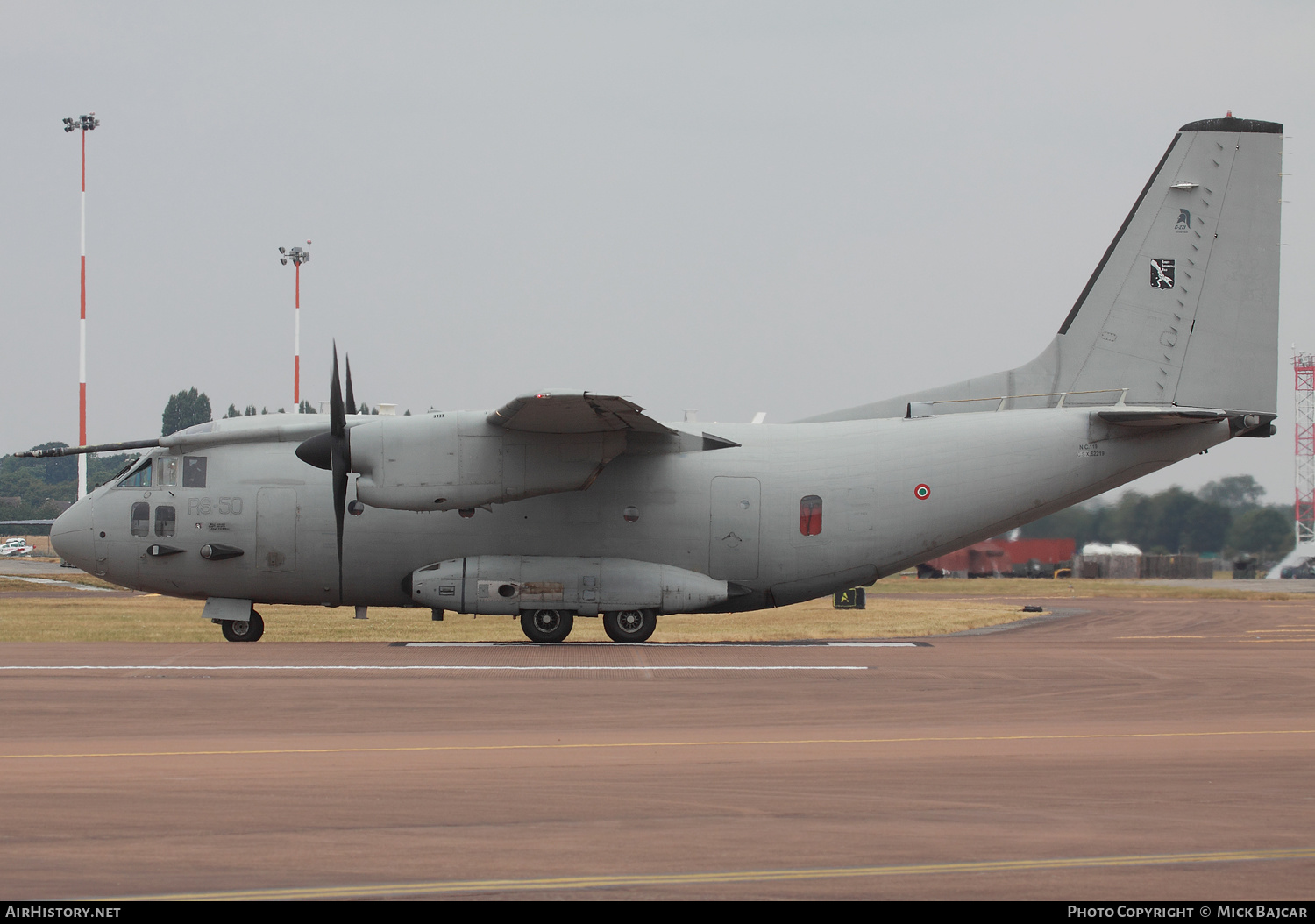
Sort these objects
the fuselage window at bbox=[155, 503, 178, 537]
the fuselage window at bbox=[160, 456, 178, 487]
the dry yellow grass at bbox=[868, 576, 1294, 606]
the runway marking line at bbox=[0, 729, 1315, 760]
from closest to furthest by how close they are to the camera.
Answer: the runway marking line at bbox=[0, 729, 1315, 760]
the fuselage window at bbox=[155, 503, 178, 537]
the fuselage window at bbox=[160, 456, 178, 487]
the dry yellow grass at bbox=[868, 576, 1294, 606]

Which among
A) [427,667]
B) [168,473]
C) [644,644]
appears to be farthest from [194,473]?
[644,644]

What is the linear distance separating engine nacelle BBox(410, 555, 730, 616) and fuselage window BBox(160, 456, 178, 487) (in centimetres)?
505

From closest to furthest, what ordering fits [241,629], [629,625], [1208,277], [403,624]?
[629,625] → [1208,277] → [241,629] → [403,624]

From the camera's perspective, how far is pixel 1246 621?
31.1 metres

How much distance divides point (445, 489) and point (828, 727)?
962 centimetres

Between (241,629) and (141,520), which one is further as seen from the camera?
(241,629)

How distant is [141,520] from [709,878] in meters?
18.3

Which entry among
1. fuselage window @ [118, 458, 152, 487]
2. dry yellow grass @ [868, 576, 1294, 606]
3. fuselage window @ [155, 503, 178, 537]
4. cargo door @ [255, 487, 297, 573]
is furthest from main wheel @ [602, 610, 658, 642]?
dry yellow grass @ [868, 576, 1294, 606]

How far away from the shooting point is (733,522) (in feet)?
69.8

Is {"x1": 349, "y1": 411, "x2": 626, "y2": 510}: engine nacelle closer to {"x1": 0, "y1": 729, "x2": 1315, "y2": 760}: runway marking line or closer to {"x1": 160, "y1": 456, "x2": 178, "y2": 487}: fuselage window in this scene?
{"x1": 160, "y1": 456, "x2": 178, "y2": 487}: fuselage window

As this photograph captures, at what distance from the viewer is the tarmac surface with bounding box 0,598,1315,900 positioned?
6285 mm

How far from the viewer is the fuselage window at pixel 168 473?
2148 centimetres

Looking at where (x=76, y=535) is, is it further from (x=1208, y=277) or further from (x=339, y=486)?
(x=1208, y=277)

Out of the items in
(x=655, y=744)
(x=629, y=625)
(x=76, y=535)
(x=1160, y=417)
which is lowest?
(x=629, y=625)
